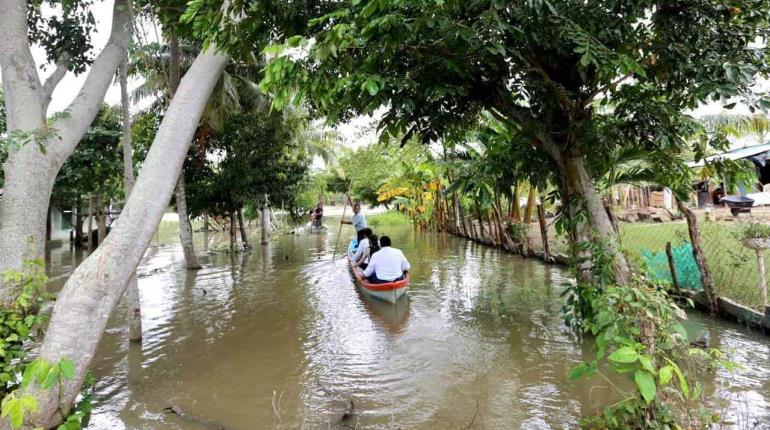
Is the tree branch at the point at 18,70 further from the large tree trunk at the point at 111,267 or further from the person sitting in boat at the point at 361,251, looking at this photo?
the person sitting in boat at the point at 361,251

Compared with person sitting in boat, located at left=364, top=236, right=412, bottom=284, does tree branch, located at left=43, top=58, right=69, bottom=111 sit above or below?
above

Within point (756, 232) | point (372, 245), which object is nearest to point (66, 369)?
point (756, 232)

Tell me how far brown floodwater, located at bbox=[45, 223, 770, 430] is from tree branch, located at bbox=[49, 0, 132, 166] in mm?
2774

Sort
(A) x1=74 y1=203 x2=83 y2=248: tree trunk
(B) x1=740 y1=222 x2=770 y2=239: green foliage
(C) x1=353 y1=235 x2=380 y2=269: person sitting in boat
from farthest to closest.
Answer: (A) x1=74 y1=203 x2=83 y2=248: tree trunk → (C) x1=353 y1=235 x2=380 y2=269: person sitting in boat → (B) x1=740 y1=222 x2=770 y2=239: green foliage

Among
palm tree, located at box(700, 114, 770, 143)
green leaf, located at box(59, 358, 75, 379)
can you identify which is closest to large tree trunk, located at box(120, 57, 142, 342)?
green leaf, located at box(59, 358, 75, 379)

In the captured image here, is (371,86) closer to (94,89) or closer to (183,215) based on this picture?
(94,89)

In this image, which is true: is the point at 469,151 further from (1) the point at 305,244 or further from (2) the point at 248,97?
(1) the point at 305,244

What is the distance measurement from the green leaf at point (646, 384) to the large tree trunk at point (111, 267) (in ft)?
11.9

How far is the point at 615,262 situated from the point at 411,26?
8.86 ft

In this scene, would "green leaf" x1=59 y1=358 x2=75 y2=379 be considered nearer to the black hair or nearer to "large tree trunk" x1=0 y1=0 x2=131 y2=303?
"large tree trunk" x1=0 y1=0 x2=131 y2=303

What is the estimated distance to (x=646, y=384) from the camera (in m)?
2.66

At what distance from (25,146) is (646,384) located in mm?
5187

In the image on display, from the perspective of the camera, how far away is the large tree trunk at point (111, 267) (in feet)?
10.1

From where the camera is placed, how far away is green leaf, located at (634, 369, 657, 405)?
2607mm
